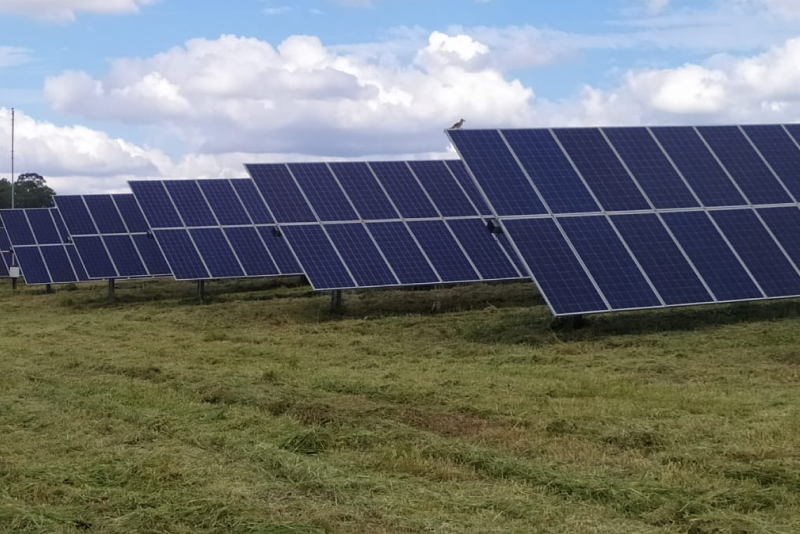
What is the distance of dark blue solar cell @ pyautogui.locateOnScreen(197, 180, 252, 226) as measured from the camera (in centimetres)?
3150

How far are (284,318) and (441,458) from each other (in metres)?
14.1

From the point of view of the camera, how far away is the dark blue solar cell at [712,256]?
1808 cm

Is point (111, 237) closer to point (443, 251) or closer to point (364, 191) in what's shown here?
point (364, 191)

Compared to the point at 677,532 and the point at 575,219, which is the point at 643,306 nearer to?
the point at 575,219

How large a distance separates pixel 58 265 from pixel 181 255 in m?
Result: 10.5

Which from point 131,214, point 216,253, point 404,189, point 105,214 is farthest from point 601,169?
point 105,214

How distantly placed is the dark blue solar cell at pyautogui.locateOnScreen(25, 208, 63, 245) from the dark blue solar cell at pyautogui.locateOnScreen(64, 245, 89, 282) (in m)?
0.94

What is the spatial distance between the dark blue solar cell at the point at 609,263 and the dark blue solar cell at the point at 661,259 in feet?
0.77

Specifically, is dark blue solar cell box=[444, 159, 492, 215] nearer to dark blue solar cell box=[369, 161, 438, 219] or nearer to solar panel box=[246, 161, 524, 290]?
solar panel box=[246, 161, 524, 290]

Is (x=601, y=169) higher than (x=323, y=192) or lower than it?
lower

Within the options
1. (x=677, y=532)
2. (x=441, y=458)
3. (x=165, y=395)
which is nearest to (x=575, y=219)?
(x=165, y=395)

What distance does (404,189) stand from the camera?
2742 centimetres

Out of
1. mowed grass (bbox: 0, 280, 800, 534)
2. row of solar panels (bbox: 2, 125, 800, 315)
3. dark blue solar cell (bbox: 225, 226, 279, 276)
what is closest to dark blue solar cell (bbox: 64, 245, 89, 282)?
row of solar panels (bbox: 2, 125, 800, 315)

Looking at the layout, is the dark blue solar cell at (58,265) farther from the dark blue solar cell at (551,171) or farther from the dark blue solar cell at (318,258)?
the dark blue solar cell at (551,171)
